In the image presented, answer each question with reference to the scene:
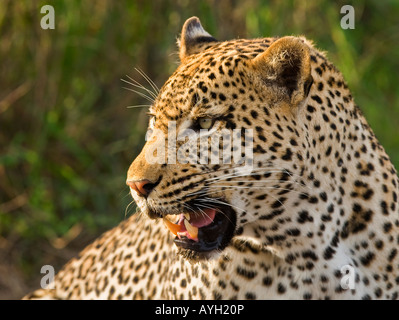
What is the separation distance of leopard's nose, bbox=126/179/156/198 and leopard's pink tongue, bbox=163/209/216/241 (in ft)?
0.94

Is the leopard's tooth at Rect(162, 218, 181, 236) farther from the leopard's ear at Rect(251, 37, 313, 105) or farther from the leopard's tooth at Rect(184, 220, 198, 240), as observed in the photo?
the leopard's ear at Rect(251, 37, 313, 105)

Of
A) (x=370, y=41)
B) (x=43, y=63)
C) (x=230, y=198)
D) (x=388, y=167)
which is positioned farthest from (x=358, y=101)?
(x=230, y=198)

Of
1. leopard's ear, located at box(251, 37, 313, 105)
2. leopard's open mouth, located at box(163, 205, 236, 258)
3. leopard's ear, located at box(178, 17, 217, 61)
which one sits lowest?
leopard's open mouth, located at box(163, 205, 236, 258)

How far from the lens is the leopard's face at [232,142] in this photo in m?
3.73

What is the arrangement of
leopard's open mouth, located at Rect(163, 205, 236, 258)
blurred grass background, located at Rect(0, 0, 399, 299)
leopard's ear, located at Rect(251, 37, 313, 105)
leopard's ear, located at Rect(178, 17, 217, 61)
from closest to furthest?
1. leopard's ear, located at Rect(251, 37, 313, 105)
2. leopard's open mouth, located at Rect(163, 205, 236, 258)
3. leopard's ear, located at Rect(178, 17, 217, 61)
4. blurred grass background, located at Rect(0, 0, 399, 299)

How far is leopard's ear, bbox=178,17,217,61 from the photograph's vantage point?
4434 millimetres

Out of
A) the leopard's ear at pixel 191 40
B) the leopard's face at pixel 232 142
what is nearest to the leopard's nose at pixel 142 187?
the leopard's face at pixel 232 142

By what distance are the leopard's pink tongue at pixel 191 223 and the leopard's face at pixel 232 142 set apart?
4cm

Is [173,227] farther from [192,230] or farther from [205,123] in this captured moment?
[205,123]

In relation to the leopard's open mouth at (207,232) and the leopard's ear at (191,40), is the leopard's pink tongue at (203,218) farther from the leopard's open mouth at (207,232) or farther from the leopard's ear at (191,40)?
the leopard's ear at (191,40)

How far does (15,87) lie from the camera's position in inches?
281

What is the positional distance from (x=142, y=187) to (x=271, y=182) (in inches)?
23.4

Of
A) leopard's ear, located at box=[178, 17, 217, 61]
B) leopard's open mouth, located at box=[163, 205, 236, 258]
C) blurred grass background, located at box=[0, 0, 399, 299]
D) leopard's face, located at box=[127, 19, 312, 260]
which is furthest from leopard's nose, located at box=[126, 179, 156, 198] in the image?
blurred grass background, located at box=[0, 0, 399, 299]

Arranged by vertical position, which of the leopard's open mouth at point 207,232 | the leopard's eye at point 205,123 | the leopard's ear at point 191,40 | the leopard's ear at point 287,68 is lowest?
the leopard's open mouth at point 207,232
